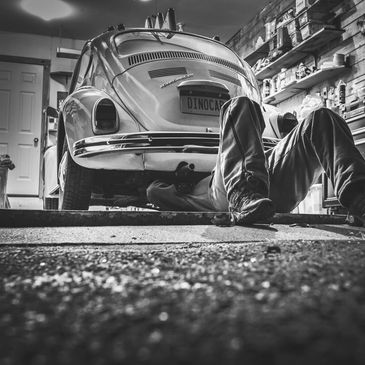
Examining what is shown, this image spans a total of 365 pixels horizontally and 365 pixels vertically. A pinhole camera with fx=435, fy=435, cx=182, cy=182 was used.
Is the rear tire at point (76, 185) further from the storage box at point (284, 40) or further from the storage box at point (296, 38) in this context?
the storage box at point (284, 40)

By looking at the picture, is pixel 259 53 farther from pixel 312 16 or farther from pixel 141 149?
pixel 141 149

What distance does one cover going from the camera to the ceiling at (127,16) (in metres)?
7.09

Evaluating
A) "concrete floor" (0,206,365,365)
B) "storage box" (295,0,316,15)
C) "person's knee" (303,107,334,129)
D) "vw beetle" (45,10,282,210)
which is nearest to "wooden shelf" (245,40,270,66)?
"storage box" (295,0,316,15)

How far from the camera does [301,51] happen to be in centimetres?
557

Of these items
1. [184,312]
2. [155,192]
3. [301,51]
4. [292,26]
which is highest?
[292,26]

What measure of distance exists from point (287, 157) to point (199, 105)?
842mm

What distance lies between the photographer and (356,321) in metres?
0.32

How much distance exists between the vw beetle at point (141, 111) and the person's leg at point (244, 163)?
1.91 ft

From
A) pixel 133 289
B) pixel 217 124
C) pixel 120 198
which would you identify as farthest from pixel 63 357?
pixel 120 198

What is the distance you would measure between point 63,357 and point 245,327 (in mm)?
120

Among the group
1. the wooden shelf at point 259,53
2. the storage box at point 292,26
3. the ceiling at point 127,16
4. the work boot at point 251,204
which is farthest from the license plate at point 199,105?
the ceiling at point 127,16

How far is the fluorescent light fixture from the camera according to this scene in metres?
7.09

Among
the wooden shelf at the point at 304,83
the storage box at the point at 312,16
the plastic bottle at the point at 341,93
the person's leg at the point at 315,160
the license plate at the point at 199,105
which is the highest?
the storage box at the point at 312,16

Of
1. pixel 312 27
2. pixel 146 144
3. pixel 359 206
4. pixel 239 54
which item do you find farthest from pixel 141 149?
pixel 239 54
